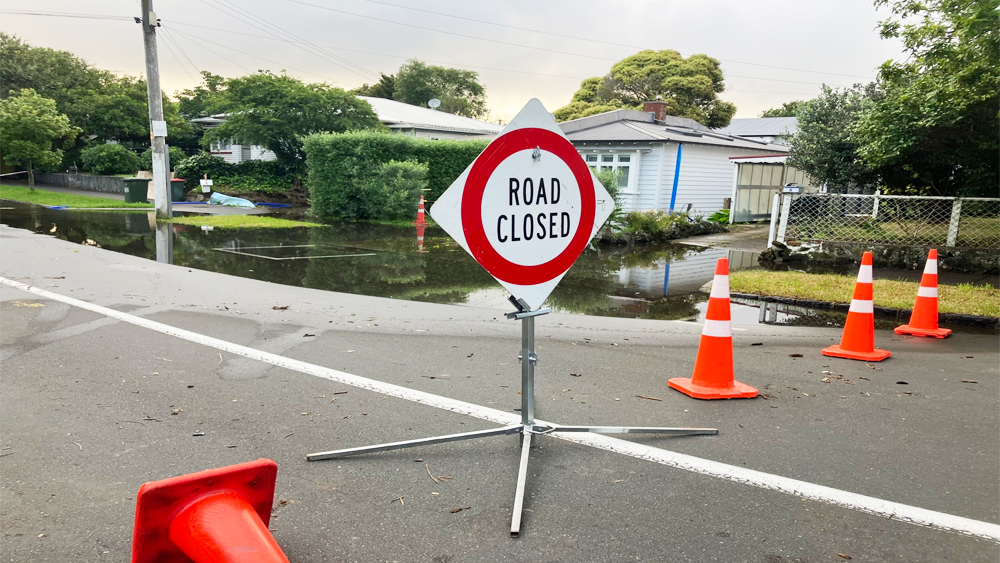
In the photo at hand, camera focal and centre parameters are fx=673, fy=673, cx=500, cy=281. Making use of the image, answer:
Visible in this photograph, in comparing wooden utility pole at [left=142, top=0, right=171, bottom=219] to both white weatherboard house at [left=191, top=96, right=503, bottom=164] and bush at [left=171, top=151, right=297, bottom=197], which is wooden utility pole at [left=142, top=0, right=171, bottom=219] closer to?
bush at [left=171, top=151, right=297, bottom=197]

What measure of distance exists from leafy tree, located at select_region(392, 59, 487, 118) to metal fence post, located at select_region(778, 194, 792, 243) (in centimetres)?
5940

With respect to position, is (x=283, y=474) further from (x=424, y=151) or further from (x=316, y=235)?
(x=424, y=151)

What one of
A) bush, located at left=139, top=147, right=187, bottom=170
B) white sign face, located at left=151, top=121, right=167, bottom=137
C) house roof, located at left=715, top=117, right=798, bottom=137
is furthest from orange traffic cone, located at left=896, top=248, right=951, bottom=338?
house roof, located at left=715, top=117, right=798, bottom=137

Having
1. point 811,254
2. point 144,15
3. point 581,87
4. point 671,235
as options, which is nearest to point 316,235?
point 144,15

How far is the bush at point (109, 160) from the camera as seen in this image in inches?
1235

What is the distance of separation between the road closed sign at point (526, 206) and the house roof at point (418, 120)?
2730 centimetres

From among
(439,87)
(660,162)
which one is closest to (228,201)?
(660,162)

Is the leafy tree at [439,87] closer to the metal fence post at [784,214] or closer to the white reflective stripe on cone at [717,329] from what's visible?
the metal fence post at [784,214]

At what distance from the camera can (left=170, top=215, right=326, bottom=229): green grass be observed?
59.4 feet

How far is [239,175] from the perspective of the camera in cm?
3034

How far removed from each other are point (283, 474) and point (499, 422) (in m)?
1.32

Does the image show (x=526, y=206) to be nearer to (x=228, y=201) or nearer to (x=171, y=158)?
(x=228, y=201)

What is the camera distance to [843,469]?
3.54 meters

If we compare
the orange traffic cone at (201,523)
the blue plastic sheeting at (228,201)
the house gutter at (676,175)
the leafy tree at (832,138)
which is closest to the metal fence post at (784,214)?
the leafy tree at (832,138)
